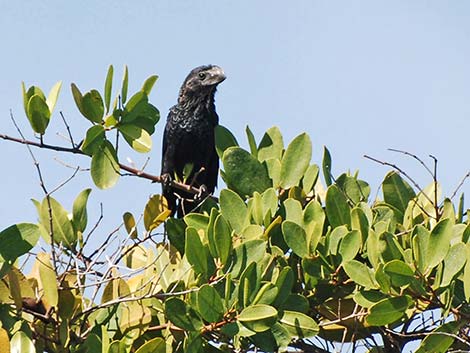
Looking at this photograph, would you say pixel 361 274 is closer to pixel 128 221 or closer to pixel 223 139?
pixel 223 139

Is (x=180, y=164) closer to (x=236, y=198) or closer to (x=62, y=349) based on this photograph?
(x=236, y=198)

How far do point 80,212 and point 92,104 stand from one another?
1.28 feet

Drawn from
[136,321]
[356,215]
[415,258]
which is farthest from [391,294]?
[136,321]

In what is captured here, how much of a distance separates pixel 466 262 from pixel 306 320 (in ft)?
1.72

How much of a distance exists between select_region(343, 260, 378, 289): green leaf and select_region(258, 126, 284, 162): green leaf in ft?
2.61

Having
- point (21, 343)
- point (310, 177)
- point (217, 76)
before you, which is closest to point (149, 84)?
point (310, 177)

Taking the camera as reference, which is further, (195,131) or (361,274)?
(195,131)

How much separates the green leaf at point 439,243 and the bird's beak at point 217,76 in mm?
3843

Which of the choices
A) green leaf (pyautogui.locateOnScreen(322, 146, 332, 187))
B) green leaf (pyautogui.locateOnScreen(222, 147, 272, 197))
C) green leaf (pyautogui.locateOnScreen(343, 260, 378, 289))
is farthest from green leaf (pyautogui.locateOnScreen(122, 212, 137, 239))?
green leaf (pyautogui.locateOnScreen(343, 260, 378, 289))

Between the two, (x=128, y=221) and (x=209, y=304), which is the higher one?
(x=128, y=221)

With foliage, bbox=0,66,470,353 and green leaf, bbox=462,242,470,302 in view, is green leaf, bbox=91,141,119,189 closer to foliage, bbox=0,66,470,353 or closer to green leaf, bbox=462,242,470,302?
foliage, bbox=0,66,470,353

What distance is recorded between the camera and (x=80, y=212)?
3.38 meters

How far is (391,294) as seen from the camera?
300cm

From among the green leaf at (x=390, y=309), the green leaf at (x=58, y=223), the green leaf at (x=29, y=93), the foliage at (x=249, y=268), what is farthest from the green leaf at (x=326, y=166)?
the green leaf at (x=29, y=93)
